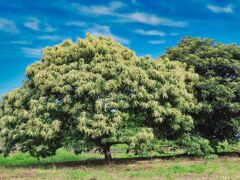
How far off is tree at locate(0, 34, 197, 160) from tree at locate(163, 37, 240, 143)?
1996 mm

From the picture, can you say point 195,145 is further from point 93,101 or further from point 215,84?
point 93,101

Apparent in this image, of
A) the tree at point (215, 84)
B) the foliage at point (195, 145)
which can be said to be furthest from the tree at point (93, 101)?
the tree at point (215, 84)

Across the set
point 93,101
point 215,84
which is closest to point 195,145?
point 215,84

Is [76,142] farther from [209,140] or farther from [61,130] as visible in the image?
[209,140]

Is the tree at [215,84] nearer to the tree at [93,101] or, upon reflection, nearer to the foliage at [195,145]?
the foliage at [195,145]

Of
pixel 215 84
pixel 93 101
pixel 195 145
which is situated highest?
pixel 215 84

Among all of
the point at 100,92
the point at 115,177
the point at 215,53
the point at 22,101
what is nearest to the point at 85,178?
the point at 115,177

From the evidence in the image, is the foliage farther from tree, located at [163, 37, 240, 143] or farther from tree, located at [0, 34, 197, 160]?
tree, located at [163, 37, 240, 143]

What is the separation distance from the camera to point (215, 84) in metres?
22.8

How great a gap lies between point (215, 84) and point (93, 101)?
7636mm

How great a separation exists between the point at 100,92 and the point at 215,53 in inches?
347

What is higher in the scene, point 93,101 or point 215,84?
point 215,84

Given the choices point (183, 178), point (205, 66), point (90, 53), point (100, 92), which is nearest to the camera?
point (183, 178)

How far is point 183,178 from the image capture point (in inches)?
567
